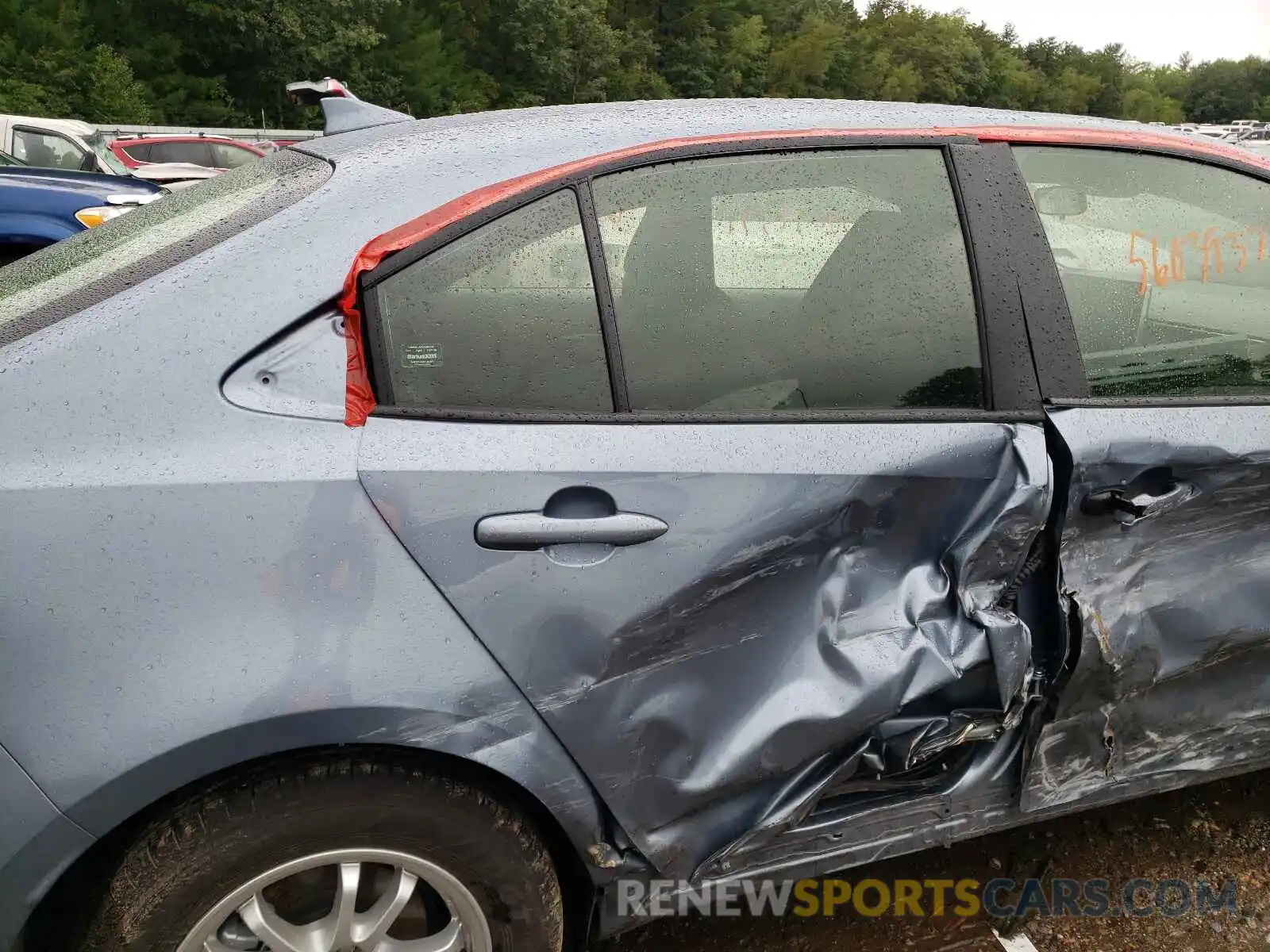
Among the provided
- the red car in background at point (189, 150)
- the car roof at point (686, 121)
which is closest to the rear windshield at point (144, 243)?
the car roof at point (686, 121)

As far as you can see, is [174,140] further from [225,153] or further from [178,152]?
[225,153]

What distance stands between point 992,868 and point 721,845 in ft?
3.38

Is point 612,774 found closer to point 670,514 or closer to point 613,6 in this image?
point 670,514

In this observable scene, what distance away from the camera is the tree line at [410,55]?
26656 millimetres

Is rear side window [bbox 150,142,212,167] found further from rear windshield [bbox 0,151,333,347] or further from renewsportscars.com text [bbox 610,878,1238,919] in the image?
renewsportscars.com text [bbox 610,878,1238,919]

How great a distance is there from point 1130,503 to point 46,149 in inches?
566

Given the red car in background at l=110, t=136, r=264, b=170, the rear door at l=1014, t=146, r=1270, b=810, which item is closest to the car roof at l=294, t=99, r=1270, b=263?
the rear door at l=1014, t=146, r=1270, b=810

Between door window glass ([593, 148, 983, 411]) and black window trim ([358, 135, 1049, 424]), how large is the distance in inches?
0.6

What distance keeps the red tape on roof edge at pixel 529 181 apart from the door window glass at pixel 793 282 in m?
0.04

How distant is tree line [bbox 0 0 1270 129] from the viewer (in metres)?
26.7

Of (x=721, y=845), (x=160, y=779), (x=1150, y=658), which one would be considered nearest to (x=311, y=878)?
(x=160, y=779)

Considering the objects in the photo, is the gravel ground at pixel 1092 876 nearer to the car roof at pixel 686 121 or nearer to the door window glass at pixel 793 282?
the door window glass at pixel 793 282

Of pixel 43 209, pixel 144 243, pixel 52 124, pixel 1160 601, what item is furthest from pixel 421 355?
pixel 52 124

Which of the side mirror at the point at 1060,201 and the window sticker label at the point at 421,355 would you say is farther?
the side mirror at the point at 1060,201
